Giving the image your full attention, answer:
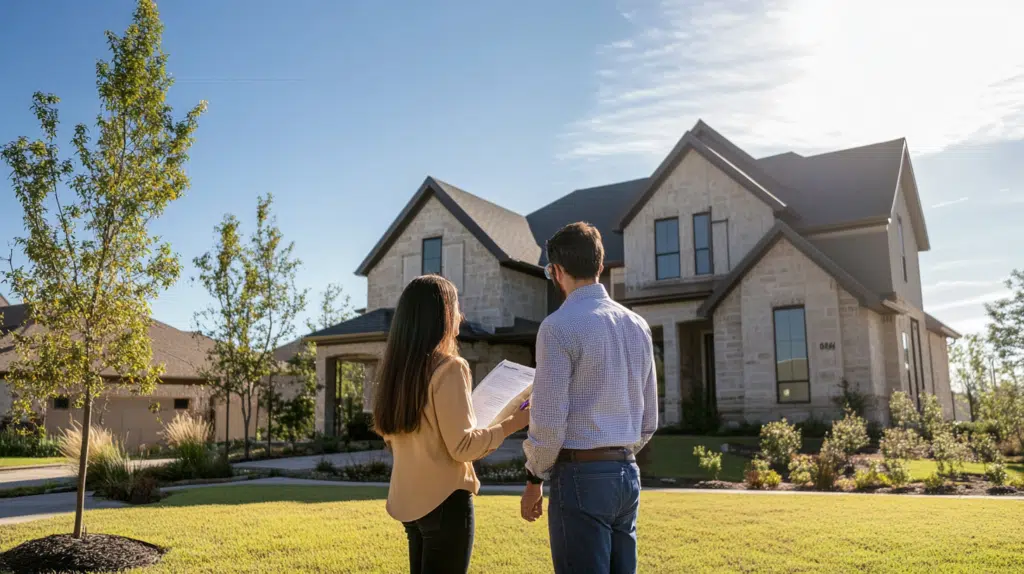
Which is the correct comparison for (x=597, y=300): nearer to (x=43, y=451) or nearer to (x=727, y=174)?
(x=727, y=174)

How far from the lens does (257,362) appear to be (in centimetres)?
1984

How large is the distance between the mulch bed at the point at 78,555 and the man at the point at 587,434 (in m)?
4.80

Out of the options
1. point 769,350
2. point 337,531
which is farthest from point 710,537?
point 769,350

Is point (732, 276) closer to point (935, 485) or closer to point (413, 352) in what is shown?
point (935, 485)

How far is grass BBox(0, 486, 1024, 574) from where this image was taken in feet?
20.0

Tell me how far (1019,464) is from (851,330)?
445cm

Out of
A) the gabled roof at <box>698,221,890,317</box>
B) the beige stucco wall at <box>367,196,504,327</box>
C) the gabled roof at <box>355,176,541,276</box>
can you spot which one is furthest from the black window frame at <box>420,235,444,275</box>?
the gabled roof at <box>698,221,890,317</box>

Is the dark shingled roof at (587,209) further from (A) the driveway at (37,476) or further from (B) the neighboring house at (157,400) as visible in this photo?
(A) the driveway at (37,476)

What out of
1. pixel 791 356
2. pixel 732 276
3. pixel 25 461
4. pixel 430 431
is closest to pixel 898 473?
pixel 791 356

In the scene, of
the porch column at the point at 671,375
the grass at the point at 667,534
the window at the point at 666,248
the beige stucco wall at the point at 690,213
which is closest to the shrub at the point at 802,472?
the grass at the point at 667,534

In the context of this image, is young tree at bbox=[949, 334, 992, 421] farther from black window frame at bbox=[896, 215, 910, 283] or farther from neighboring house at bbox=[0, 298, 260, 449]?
neighboring house at bbox=[0, 298, 260, 449]

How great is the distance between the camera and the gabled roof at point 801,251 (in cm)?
1777

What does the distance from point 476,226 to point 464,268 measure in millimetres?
1495

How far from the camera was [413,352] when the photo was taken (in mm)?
3275
